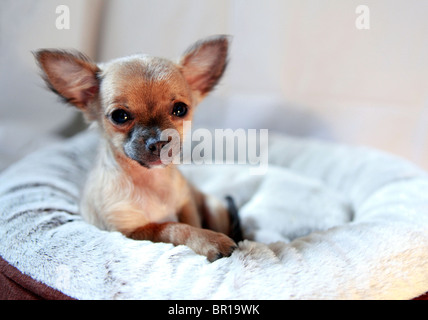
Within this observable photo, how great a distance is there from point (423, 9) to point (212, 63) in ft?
2.90

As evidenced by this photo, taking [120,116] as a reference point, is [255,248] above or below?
below

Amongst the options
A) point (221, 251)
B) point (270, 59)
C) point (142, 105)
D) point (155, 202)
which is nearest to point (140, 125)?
point (142, 105)

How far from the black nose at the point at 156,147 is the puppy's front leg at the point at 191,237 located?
0.87 feet

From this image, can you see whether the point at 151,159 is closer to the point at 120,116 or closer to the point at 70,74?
the point at 120,116

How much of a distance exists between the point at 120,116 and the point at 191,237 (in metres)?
0.44

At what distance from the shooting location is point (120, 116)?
1342 millimetres

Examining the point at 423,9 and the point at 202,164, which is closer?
the point at 423,9

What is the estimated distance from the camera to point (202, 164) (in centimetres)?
254

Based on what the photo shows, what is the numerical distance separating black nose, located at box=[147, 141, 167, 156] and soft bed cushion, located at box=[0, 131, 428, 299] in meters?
0.27

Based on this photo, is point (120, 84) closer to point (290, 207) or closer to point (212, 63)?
point (212, 63)

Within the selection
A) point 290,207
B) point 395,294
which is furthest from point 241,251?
point 290,207

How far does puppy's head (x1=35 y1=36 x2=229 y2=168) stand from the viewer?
1295 millimetres

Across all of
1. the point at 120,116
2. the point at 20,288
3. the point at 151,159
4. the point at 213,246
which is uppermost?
the point at 120,116

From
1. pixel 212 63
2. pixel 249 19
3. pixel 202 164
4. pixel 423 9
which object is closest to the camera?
pixel 212 63
